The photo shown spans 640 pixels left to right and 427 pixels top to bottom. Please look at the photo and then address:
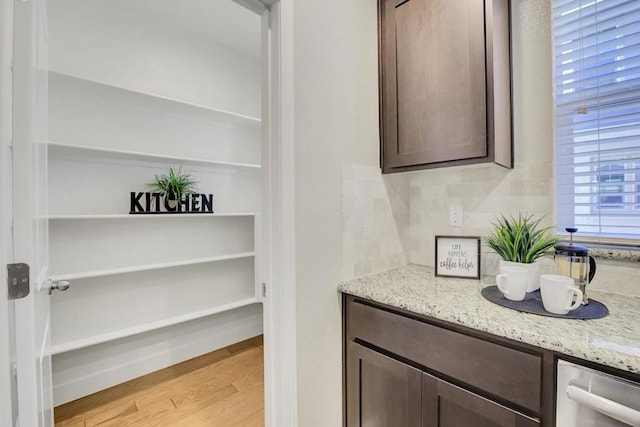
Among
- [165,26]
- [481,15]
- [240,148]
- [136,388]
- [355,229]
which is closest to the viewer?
[481,15]

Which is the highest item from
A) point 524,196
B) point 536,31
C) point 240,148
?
point 536,31

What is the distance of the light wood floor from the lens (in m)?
1.65

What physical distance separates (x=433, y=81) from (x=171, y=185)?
1.93 m

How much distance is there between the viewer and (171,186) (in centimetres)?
213

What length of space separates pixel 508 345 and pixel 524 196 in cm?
76

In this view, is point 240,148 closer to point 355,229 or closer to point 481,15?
point 355,229

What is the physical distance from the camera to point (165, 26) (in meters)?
2.27

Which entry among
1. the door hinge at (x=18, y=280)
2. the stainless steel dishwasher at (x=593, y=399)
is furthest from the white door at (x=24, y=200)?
the stainless steel dishwasher at (x=593, y=399)

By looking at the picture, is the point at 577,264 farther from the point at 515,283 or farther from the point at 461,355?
the point at 461,355

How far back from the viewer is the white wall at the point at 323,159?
3.81 ft

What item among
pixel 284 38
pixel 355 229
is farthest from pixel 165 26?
pixel 355 229

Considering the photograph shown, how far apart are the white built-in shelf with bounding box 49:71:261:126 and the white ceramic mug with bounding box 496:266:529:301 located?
7.33 ft

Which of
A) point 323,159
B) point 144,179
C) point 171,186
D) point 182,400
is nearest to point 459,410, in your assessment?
point 323,159

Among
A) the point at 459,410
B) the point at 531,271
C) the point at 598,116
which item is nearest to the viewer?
the point at 459,410
